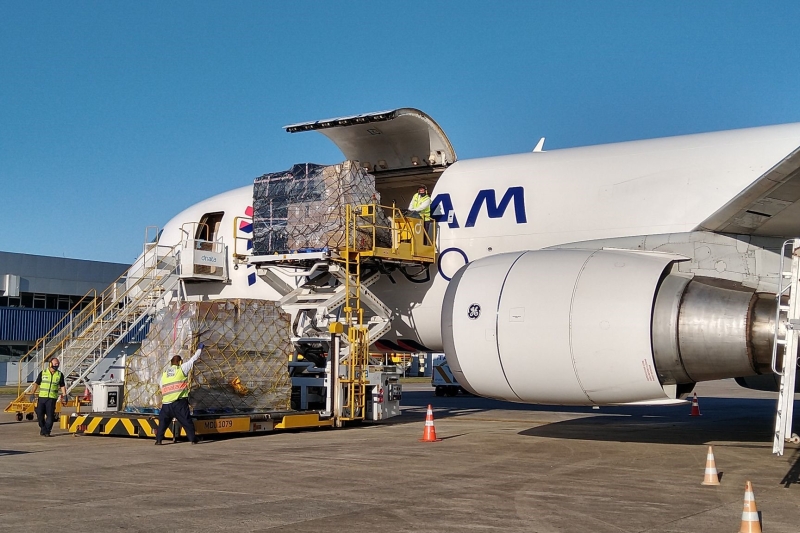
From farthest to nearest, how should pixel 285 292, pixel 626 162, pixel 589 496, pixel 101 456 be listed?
pixel 285 292, pixel 626 162, pixel 101 456, pixel 589 496

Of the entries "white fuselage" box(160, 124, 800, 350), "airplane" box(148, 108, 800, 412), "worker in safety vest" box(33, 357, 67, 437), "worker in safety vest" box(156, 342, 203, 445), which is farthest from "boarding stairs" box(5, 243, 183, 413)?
"airplane" box(148, 108, 800, 412)

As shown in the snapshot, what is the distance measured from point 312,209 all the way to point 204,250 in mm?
3610

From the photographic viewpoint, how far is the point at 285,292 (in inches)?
731

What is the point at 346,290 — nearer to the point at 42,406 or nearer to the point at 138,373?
the point at 138,373

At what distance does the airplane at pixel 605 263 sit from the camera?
11.5m

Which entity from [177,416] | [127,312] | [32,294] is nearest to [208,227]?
[127,312]

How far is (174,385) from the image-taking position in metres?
14.3

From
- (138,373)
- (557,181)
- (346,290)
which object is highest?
(557,181)

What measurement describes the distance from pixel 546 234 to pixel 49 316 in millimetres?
42757

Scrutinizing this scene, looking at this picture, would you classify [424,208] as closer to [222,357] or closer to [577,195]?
[577,195]

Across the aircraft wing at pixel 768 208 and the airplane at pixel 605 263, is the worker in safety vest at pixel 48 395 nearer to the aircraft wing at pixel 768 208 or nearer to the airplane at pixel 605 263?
the airplane at pixel 605 263

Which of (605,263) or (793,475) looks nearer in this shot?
(793,475)

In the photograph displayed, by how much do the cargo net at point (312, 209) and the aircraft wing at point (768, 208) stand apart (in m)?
6.52

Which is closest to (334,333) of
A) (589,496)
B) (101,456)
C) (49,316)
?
(101,456)
